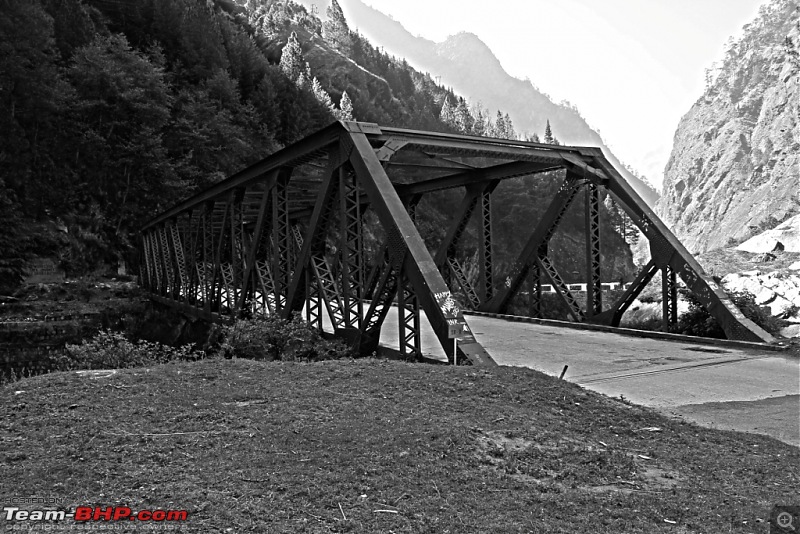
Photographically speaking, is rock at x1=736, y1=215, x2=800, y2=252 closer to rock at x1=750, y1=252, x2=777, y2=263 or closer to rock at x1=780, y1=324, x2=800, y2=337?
rock at x1=750, y1=252, x2=777, y2=263

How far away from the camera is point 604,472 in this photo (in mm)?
4234

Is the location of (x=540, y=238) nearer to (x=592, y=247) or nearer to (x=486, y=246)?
(x=592, y=247)

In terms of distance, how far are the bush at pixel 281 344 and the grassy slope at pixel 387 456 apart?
3703mm

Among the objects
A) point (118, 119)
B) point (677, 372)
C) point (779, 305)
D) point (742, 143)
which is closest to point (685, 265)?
point (677, 372)

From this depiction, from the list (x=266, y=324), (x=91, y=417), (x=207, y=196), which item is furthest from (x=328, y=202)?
(x=207, y=196)

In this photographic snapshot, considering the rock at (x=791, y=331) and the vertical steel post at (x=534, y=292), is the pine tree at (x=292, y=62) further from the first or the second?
the rock at (x=791, y=331)

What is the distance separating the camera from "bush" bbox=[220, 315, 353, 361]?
10242mm

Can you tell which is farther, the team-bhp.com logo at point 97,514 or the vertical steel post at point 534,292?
the vertical steel post at point 534,292

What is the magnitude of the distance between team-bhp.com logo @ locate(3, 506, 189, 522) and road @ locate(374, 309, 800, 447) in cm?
501

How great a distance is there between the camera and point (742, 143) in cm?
13875

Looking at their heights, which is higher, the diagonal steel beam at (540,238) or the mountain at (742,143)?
the mountain at (742,143)

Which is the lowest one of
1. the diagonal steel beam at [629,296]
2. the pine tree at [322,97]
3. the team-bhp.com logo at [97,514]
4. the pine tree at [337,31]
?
the team-bhp.com logo at [97,514]

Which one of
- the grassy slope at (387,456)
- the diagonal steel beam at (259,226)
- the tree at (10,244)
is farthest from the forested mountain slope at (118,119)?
the grassy slope at (387,456)

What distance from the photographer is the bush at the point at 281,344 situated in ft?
33.6
